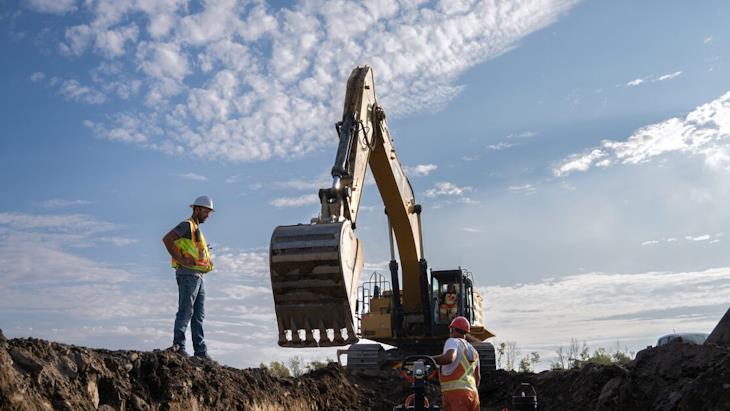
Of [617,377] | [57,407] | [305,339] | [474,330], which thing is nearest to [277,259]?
[305,339]

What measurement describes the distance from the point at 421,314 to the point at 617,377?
584 cm

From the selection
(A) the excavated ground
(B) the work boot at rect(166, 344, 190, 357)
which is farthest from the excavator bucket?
(B) the work boot at rect(166, 344, 190, 357)

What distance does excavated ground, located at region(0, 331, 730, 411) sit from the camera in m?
5.24

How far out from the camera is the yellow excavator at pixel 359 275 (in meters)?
9.66

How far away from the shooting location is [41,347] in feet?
18.0

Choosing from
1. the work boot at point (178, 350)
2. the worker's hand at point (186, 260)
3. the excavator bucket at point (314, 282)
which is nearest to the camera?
the work boot at point (178, 350)

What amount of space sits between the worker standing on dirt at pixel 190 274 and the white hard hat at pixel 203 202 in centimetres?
1

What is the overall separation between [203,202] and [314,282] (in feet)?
6.21

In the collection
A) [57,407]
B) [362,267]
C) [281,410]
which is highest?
[362,267]

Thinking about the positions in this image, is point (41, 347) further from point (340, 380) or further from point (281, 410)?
point (340, 380)

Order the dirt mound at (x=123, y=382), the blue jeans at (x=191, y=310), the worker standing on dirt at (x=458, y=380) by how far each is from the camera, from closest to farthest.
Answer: the dirt mound at (x=123, y=382) → the worker standing on dirt at (x=458, y=380) → the blue jeans at (x=191, y=310)

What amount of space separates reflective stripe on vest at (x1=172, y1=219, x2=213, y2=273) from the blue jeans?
0.15m

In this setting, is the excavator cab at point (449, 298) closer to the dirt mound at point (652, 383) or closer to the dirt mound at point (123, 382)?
the dirt mound at point (652, 383)

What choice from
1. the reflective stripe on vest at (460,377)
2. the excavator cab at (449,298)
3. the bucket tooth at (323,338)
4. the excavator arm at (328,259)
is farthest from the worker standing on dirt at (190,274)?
the excavator cab at (449,298)
